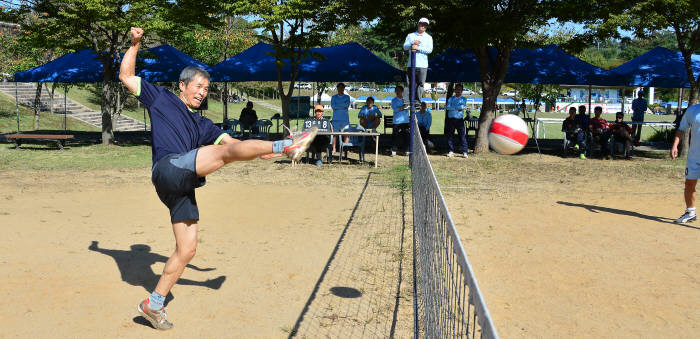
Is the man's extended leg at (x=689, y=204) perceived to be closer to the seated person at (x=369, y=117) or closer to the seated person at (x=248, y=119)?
the seated person at (x=369, y=117)

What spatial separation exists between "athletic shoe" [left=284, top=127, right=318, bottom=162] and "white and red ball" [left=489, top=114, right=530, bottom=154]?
17.8 feet

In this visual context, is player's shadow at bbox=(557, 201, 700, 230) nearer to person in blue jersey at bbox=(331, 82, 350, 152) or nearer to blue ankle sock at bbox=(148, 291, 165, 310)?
blue ankle sock at bbox=(148, 291, 165, 310)

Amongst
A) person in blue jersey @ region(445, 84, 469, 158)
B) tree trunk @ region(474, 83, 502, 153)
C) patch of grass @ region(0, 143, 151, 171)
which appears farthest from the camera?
tree trunk @ region(474, 83, 502, 153)

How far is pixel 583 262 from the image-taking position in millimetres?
6289

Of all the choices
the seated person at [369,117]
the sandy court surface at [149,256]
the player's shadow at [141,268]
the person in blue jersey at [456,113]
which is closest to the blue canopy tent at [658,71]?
the person in blue jersey at [456,113]

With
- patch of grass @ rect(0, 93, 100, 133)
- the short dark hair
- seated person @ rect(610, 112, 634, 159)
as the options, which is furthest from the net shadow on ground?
patch of grass @ rect(0, 93, 100, 133)

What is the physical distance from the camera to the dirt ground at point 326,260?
465 centimetres

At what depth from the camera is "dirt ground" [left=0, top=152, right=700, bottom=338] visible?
4.65m

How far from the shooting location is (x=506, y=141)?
29.0 ft

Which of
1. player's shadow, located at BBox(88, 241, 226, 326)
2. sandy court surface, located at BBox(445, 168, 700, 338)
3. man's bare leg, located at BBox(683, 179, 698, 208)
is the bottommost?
player's shadow, located at BBox(88, 241, 226, 326)

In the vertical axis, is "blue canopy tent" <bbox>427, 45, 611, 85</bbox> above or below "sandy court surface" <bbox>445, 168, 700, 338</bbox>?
above

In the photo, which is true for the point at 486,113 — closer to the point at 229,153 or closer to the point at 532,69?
the point at 532,69

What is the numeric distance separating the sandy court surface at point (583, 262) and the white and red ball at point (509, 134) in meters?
1.05

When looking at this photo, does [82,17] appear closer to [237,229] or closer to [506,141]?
[237,229]
